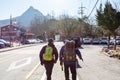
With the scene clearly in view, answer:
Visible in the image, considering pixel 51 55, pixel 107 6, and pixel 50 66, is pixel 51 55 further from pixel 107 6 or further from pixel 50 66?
pixel 107 6

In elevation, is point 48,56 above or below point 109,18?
below

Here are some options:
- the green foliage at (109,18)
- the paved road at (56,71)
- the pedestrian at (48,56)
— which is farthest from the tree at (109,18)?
the pedestrian at (48,56)

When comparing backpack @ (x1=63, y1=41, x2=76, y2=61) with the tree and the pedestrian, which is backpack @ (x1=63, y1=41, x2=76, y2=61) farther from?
the tree

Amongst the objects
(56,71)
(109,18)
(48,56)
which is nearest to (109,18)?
(109,18)

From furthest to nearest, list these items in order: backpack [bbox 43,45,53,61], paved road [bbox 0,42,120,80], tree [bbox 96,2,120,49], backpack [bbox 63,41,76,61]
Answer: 1. tree [bbox 96,2,120,49]
2. paved road [bbox 0,42,120,80]
3. backpack [bbox 43,45,53,61]
4. backpack [bbox 63,41,76,61]

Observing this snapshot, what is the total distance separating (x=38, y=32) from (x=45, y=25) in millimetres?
4534

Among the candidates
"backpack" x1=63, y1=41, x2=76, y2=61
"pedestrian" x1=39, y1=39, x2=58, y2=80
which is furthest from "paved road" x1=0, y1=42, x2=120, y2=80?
"backpack" x1=63, y1=41, x2=76, y2=61

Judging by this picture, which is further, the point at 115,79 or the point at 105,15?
the point at 105,15

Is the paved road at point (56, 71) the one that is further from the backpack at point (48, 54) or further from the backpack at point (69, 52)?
the backpack at point (69, 52)

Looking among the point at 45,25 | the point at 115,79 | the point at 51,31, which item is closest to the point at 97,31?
the point at 51,31

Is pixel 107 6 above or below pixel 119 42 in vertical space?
above

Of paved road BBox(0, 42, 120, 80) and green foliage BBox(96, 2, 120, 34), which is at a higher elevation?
green foliage BBox(96, 2, 120, 34)

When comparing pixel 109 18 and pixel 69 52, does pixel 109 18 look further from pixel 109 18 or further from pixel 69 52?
pixel 69 52

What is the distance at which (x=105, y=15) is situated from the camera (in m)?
44.7
